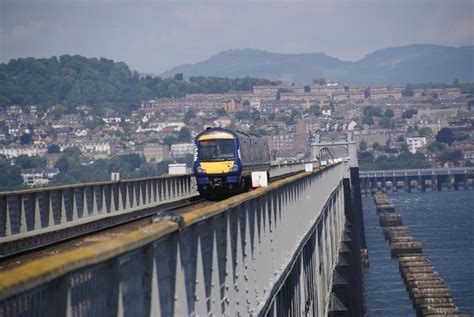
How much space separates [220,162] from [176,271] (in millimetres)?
40047

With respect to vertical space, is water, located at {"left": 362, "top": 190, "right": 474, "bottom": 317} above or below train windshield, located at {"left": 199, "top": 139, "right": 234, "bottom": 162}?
below

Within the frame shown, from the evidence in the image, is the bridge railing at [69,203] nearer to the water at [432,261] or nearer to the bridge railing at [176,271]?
the bridge railing at [176,271]

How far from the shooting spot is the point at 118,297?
7.98 m

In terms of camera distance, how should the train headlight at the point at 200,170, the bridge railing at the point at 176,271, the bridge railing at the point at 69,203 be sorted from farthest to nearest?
the train headlight at the point at 200,170 → the bridge railing at the point at 69,203 → the bridge railing at the point at 176,271

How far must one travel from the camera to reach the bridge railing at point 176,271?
6.69 meters

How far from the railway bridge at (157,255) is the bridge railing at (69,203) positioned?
4 cm

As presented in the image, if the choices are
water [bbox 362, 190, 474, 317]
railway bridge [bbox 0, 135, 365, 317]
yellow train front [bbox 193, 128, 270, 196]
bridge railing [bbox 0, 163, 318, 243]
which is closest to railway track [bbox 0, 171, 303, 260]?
railway bridge [bbox 0, 135, 365, 317]

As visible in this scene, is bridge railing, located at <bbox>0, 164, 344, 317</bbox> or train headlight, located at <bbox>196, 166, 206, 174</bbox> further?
train headlight, located at <bbox>196, 166, 206, 174</bbox>

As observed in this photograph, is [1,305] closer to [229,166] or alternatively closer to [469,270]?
[229,166]

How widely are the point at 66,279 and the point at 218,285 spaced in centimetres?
648

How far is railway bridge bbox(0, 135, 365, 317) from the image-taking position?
7.01 meters

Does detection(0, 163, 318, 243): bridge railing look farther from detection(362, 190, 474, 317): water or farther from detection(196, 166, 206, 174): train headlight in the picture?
detection(362, 190, 474, 317): water

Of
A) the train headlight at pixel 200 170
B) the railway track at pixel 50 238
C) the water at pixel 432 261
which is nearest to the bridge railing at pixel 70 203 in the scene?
the railway track at pixel 50 238

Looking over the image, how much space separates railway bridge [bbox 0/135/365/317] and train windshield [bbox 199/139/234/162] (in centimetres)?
883
